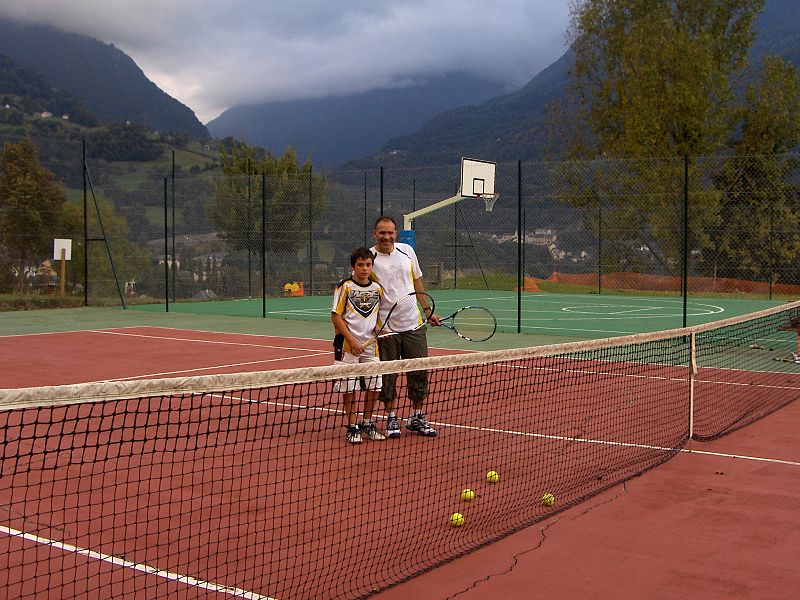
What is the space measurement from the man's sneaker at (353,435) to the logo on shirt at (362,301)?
83cm

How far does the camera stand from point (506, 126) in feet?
338

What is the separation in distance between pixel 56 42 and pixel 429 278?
14905 cm

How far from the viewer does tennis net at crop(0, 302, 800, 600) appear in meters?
3.94

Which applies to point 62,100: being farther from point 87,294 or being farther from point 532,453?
point 532,453

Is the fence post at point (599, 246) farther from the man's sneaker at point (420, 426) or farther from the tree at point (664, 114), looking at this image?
the man's sneaker at point (420, 426)

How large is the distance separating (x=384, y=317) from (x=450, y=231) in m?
21.3

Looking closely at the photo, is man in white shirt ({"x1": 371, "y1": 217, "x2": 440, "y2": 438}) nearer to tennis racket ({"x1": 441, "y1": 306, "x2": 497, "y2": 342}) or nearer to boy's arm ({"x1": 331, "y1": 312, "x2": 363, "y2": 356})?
boy's arm ({"x1": 331, "y1": 312, "x2": 363, "y2": 356})

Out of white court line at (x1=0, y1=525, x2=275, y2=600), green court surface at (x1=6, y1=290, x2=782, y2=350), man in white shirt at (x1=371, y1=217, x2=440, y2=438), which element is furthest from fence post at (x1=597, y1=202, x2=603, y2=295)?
white court line at (x1=0, y1=525, x2=275, y2=600)

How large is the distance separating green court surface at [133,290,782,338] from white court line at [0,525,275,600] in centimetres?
950

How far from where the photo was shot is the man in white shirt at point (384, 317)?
261 inches

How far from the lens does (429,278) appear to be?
92.2ft

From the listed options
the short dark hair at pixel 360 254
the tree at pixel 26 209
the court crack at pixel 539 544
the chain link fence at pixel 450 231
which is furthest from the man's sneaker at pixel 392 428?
the tree at pixel 26 209

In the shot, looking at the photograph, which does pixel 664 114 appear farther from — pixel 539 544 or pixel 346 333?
pixel 539 544

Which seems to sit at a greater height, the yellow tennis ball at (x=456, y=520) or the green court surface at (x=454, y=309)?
the green court surface at (x=454, y=309)
